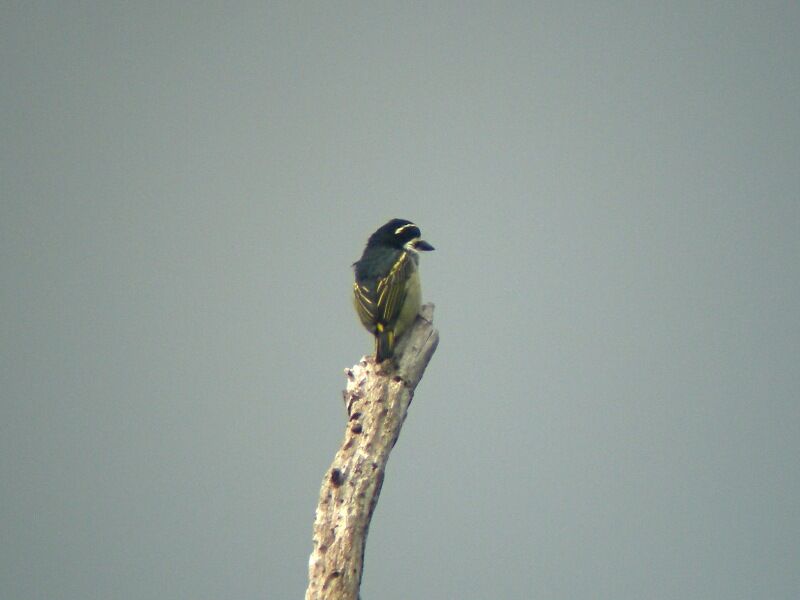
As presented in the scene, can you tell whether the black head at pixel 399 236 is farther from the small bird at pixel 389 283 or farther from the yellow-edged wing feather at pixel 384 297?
the yellow-edged wing feather at pixel 384 297

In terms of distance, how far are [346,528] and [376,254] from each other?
2978 mm

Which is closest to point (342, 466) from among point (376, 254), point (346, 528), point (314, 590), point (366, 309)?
point (346, 528)

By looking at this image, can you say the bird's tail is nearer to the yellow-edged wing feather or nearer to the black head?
the yellow-edged wing feather

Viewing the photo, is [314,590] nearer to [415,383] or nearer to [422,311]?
[415,383]

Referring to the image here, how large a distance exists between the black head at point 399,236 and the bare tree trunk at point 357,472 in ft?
4.84

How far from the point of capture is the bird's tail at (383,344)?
20.7 ft

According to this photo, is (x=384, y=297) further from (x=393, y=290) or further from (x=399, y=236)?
(x=399, y=236)

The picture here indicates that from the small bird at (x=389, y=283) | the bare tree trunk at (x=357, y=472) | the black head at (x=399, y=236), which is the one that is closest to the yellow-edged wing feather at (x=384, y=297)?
the small bird at (x=389, y=283)

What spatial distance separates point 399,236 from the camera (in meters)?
7.48

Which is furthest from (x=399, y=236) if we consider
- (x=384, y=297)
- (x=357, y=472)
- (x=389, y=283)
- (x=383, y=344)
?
(x=357, y=472)

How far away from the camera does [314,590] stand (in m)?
4.98

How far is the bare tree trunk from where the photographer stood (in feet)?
16.4

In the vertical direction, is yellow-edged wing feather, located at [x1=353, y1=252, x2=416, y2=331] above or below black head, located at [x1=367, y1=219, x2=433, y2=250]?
below

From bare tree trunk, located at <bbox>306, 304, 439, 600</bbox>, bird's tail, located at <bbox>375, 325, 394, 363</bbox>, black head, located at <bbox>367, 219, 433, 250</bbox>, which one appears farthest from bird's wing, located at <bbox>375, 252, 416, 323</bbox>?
bare tree trunk, located at <bbox>306, 304, 439, 600</bbox>
